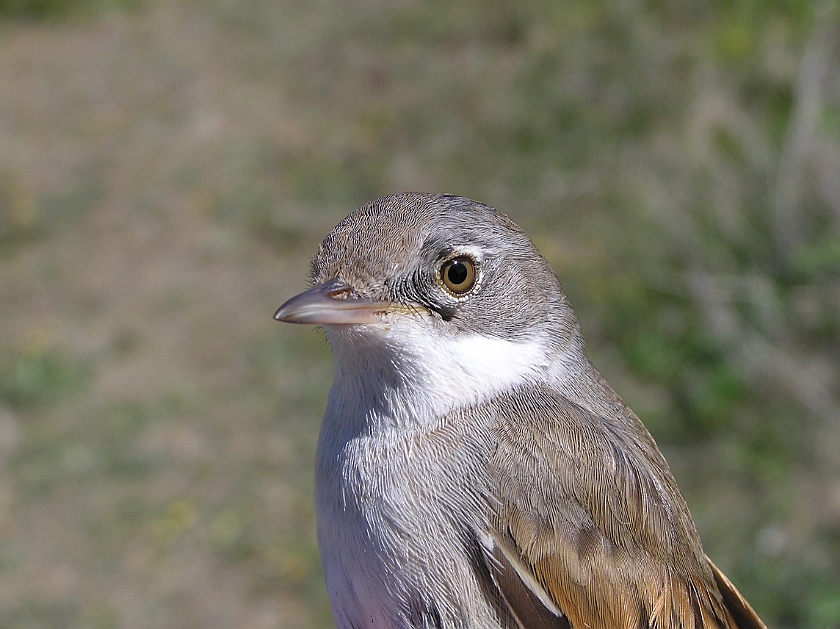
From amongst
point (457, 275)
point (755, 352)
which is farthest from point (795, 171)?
point (457, 275)

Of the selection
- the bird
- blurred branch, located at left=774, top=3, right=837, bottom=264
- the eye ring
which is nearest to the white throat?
the bird

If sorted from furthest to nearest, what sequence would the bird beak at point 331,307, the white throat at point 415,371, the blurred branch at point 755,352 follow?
the blurred branch at point 755,352 < the white throat at point 415,371 < the bird beak at point 331,307

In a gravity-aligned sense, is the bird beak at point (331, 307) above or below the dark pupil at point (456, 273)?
below

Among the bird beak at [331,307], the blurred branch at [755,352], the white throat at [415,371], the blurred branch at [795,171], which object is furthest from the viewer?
the blurred branch at [795,171]

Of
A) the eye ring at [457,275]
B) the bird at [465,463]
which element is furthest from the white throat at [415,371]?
the eye ring at [457,275]

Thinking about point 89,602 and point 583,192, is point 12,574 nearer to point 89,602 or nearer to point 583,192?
point 89,602

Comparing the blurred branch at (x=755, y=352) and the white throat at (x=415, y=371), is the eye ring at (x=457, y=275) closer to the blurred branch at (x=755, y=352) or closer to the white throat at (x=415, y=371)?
the white throat at (x=415, y=371)

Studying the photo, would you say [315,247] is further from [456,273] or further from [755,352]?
[456,273]

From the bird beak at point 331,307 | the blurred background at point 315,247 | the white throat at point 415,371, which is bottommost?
the blurred background at point 315,247
